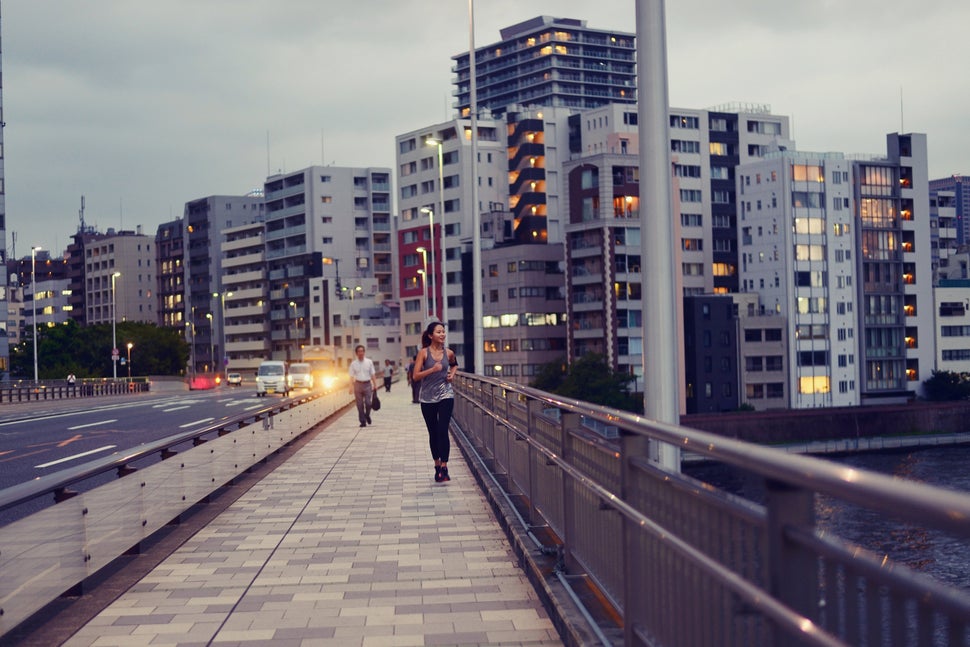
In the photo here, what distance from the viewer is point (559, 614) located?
18.3 ft

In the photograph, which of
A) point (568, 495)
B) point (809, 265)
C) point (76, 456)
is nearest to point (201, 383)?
point (809, 265)

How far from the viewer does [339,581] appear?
24.0 ft

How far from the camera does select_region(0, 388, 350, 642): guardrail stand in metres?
5.57

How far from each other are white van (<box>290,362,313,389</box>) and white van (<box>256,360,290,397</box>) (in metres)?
1.40

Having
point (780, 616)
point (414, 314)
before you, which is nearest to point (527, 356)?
point (414, 314)

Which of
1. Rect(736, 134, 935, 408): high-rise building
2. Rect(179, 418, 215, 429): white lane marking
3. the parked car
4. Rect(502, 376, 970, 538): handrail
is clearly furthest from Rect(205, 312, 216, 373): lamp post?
Rect(502, 376, 970, 538): handrail

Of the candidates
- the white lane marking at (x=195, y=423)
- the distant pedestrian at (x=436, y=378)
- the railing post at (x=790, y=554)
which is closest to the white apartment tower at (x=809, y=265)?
the white lane marking at (x=195, y=423)

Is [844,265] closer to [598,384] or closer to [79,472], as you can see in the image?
[598,384]

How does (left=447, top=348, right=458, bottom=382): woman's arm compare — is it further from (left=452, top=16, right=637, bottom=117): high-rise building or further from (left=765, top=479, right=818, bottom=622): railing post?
(left=452, top=16, right=637, bottom=117): high-rise building

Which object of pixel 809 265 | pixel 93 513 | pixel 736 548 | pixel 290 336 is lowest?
pixel 93 513

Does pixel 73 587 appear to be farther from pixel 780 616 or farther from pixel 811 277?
pixel 811 277

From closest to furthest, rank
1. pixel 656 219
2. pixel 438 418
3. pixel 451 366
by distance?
pixel 656 219, pixel 438 418, pixel 451 366

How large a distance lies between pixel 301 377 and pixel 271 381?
3320 mm

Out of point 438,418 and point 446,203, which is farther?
point 446,203
